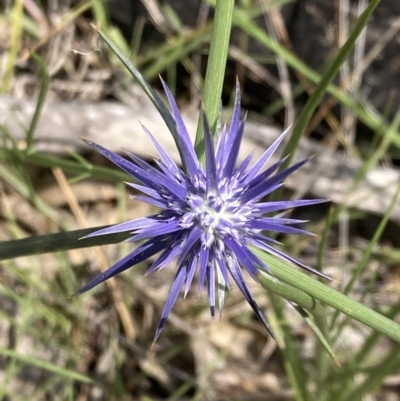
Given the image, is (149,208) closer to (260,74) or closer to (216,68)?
(260,74)

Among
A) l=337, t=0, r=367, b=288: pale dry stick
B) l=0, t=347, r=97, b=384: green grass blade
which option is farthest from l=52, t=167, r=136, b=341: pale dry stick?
l=337, t=0, r=367, b=288: pale dry stick

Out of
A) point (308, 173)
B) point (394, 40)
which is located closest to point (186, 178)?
point (308, 173)

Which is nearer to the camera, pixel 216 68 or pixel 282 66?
pixel 216 68

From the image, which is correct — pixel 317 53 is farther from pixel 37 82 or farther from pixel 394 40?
pixel 37 82

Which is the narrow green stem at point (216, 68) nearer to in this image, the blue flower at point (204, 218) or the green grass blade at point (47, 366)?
the blue flower at point (204, 218)

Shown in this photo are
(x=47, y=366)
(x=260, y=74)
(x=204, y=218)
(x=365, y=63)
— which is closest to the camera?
(x=204, y=218)

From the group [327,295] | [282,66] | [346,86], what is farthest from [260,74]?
[327,295]
